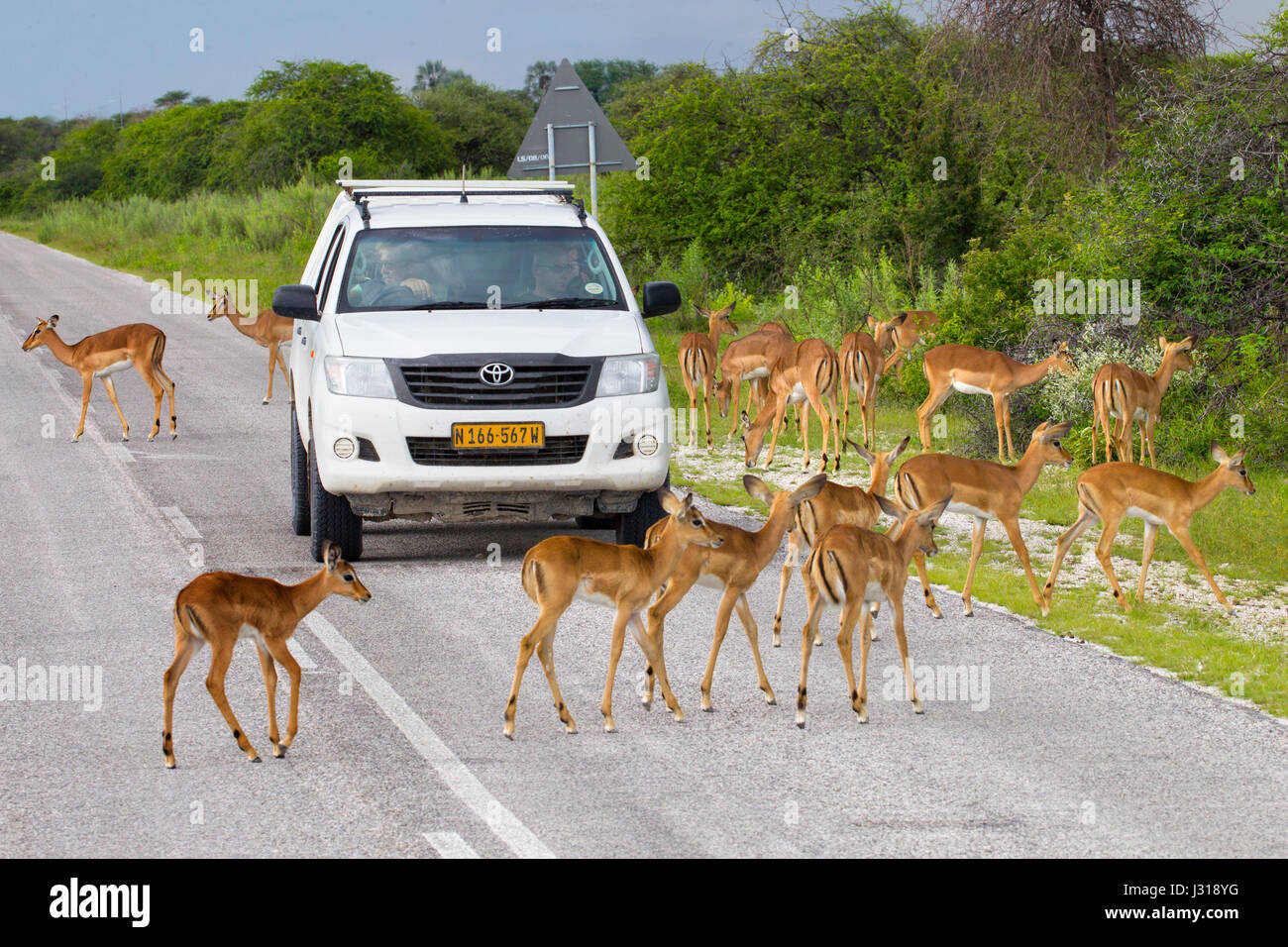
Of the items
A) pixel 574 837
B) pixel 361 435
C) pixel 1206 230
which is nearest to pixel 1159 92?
pixel 1206 230

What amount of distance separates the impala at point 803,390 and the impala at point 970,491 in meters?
4.49

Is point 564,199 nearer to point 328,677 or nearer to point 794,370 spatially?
point 794,370

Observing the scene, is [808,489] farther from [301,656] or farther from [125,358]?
[125,358]

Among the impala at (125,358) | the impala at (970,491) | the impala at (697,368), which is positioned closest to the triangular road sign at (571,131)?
the impala at (697,368)

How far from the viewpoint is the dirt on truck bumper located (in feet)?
31.7

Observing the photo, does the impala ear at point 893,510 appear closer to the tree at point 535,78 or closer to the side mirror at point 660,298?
the side mirror at point 660,298

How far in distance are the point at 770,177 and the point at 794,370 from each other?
12.5 meters

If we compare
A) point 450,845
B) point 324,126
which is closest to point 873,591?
point 450,845

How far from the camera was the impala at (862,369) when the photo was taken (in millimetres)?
15352

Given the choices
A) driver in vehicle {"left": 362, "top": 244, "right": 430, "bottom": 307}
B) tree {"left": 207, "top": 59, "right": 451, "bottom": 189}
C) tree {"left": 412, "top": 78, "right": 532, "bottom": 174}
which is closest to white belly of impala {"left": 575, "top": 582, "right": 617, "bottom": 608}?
driver in vehicle {"left": 362, "top": 244, "right": 430, "bottom": 307}

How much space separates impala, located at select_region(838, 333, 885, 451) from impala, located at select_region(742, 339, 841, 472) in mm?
149

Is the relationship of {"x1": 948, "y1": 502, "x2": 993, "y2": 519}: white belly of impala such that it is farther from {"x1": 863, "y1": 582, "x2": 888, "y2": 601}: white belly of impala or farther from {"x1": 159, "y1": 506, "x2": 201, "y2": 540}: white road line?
{"x1": 159, "y1": 506, "x2": 201, "y2": 540}: white road line

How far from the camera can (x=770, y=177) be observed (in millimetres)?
26812

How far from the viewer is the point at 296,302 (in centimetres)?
1021
